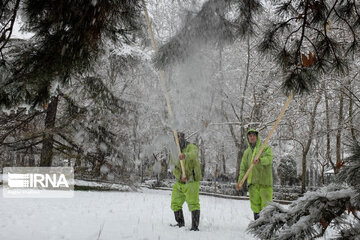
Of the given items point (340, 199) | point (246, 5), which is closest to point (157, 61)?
point (246, 5)

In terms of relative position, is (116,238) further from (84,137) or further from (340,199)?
(84,137)

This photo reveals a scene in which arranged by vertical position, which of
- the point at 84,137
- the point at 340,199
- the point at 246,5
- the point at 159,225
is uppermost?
the point at 246,5

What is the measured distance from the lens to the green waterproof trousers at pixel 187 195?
4.79 meters

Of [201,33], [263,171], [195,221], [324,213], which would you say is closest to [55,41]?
[201,33]

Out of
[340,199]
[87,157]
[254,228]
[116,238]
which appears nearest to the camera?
[340,199]

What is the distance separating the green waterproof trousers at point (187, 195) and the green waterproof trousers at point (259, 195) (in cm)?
94

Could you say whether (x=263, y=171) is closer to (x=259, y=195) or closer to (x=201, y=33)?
(x=259, y=195)

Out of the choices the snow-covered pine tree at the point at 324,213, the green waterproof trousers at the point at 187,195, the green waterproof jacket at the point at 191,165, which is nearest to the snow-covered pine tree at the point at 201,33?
the snow-covered pine tree at the point at 324,213

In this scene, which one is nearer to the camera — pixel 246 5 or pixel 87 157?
pixel 246 5

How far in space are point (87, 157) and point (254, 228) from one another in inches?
298

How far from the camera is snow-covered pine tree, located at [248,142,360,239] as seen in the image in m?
1.64

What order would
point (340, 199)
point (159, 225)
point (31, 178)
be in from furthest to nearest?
point (31, 178) → point (159, 225) → point (340, 199)

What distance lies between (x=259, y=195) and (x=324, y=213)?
310 cm

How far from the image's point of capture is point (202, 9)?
2.87 metres
